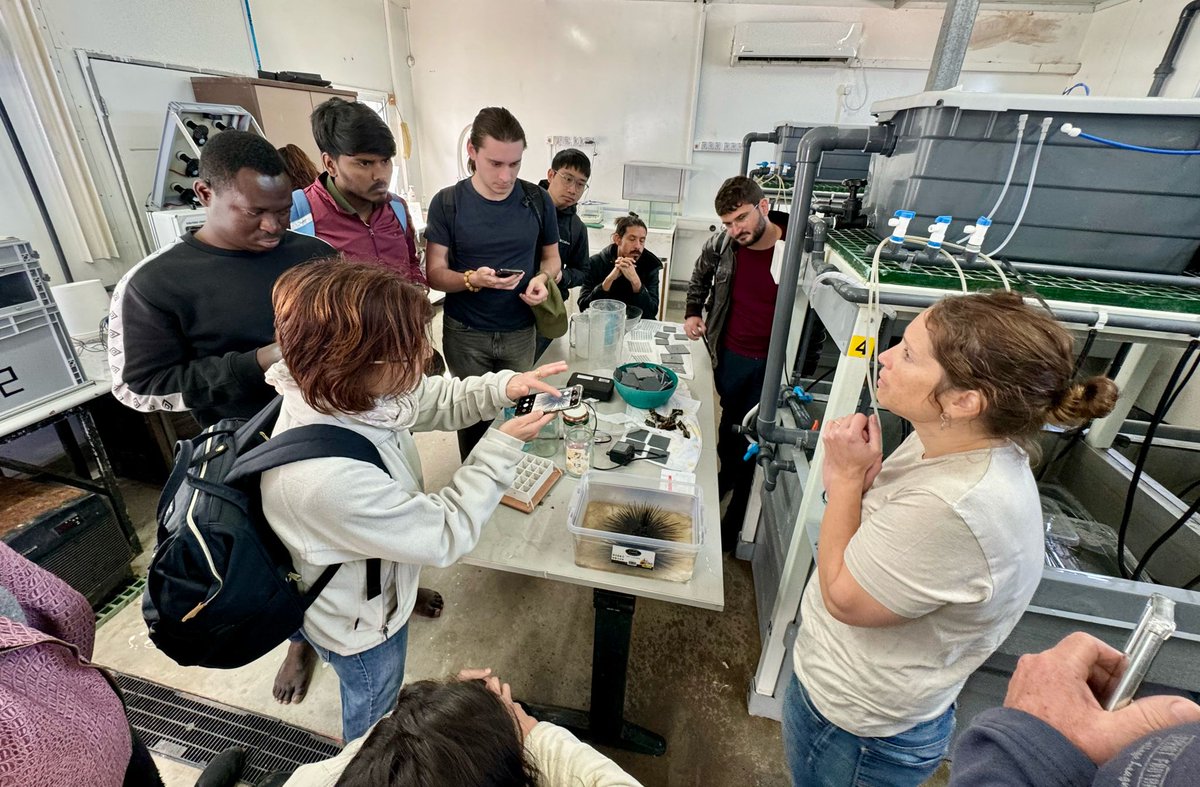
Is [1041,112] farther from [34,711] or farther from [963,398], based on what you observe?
[34,711]

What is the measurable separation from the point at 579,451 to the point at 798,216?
0.80m

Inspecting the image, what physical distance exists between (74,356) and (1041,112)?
2742 millimetres

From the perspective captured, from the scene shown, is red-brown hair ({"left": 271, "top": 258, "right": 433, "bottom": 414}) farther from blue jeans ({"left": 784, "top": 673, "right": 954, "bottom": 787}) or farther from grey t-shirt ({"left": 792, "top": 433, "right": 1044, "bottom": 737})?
blue jeans ({"left": 784, "top": 673, "right": 954, "bottom": 787})

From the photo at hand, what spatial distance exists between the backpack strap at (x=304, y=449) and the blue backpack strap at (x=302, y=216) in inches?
38.5

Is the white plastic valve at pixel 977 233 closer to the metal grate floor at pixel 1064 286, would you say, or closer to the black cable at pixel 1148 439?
the metal grate floor at pixel 1064 286

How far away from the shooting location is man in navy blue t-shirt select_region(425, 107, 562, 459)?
1.81 m

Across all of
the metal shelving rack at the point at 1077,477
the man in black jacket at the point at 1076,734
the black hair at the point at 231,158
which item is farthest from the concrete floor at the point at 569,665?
the black hair at the point at 231,158

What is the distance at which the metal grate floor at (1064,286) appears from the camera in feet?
2.75

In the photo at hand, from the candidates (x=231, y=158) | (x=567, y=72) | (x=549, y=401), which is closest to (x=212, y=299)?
(x=231, y=158)

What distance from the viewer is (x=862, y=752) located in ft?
2.95

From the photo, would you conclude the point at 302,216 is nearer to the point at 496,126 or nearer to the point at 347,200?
the point at 347,200

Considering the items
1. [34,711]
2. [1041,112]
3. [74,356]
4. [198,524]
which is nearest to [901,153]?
[1041,112]

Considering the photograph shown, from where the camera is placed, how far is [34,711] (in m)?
0.68

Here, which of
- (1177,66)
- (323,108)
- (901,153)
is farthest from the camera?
(1177,66)
